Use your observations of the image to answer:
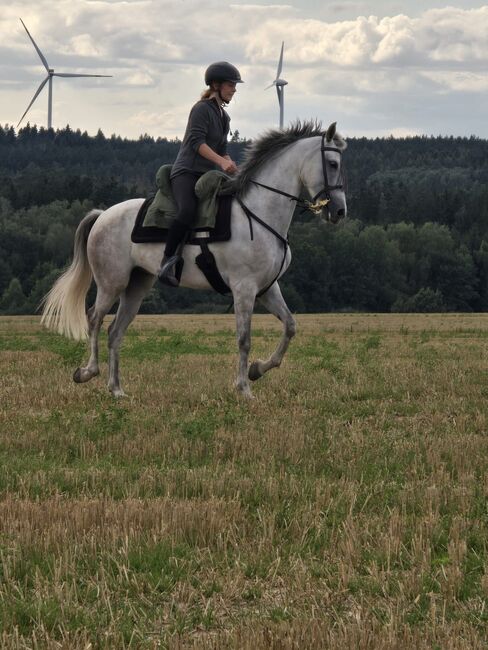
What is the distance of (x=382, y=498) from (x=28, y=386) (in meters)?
7.72

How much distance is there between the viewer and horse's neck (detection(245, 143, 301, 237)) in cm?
1210

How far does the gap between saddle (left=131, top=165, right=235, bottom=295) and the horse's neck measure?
0.32 metres

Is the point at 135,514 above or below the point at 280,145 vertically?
below

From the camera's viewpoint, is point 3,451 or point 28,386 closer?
point 3,451

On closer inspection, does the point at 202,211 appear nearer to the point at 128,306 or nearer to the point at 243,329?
the point at 243,329

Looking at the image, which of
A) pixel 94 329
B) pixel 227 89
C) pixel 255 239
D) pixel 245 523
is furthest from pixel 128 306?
pixel 245 523

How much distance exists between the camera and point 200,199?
1224 centimetres

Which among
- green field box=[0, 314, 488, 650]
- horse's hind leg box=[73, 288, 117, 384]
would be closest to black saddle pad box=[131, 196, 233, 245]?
horse's hind leg box=[73, 288, 117, 384]

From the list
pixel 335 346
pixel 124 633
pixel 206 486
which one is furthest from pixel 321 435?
pixel 335 346

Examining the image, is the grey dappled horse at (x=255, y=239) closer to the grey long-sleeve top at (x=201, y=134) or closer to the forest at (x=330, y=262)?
the grey long-sleeve top at (x=201, y=134)

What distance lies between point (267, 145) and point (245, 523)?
297 inches

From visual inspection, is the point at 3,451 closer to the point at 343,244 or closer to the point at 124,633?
the point at 124,633

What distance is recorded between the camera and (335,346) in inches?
886

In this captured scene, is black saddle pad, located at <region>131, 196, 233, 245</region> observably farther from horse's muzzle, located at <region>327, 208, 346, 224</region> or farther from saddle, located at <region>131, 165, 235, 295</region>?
horse's muzzle, located at <region>327, 208, 346, 224</region>
